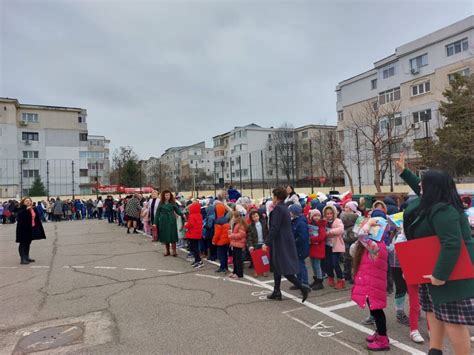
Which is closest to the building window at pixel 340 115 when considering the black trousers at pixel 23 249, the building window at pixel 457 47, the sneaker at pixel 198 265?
the building window at pixel 457 47

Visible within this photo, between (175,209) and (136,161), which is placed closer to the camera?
(175,209)

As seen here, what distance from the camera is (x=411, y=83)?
126ft

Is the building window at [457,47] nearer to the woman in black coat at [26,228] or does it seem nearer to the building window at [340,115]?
the building window at [340,115]

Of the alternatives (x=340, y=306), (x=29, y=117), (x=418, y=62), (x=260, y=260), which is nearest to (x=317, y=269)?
(x=340, y=306)

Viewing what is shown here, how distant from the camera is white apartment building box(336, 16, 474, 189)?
3147cm

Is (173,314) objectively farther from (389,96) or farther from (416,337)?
(389,96)

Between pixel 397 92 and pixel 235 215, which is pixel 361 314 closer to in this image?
pixel 235 215

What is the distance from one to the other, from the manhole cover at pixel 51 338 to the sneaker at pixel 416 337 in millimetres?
4208

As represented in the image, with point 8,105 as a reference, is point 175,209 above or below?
below

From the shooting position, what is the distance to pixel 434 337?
3.19 m

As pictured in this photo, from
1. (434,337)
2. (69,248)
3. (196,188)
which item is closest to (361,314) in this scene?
(434,337)

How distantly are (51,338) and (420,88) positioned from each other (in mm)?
41358

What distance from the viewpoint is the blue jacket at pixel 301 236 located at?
21.3ft

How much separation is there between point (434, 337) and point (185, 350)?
104 inches
